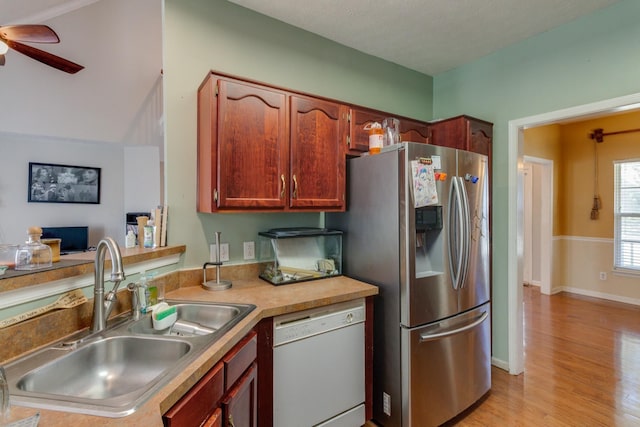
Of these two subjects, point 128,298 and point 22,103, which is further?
point 22,103

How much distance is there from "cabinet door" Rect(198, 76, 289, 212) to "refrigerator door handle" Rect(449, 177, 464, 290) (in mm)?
1054

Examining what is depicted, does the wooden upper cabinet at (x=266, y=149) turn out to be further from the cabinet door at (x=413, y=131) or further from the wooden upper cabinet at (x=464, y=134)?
the wooden upper cabinet at (x=464, y=134)

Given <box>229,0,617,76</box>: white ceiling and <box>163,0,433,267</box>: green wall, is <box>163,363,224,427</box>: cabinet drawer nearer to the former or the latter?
<box>163,0,433,267</box>: green wall

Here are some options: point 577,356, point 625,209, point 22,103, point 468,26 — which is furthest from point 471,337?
point 22,103

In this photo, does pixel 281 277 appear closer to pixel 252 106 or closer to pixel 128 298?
pixel 128 298

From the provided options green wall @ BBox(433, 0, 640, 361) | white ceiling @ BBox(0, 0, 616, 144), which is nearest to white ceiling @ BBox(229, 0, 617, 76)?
white ceiling @ BBox(0, 0, 616, 144)

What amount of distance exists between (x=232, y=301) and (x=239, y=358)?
0.39 metres

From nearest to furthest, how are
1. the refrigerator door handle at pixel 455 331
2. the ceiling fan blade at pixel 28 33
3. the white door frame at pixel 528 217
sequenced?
the refrigerator door handle at pixel 455 331 → the ceiling fan blade at pixel 28 33 → the white door frame at pixel 528 217

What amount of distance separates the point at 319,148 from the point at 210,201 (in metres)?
0.78

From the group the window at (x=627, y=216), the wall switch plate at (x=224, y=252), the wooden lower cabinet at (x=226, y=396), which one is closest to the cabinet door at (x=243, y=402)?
the wooden lower cabinet at (x=226, y=396)

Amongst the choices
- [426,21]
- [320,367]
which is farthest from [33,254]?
[426,21]

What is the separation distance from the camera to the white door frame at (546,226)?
4836 mm

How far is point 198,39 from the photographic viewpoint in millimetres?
2004

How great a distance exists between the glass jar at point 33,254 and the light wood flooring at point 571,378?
240 cm
